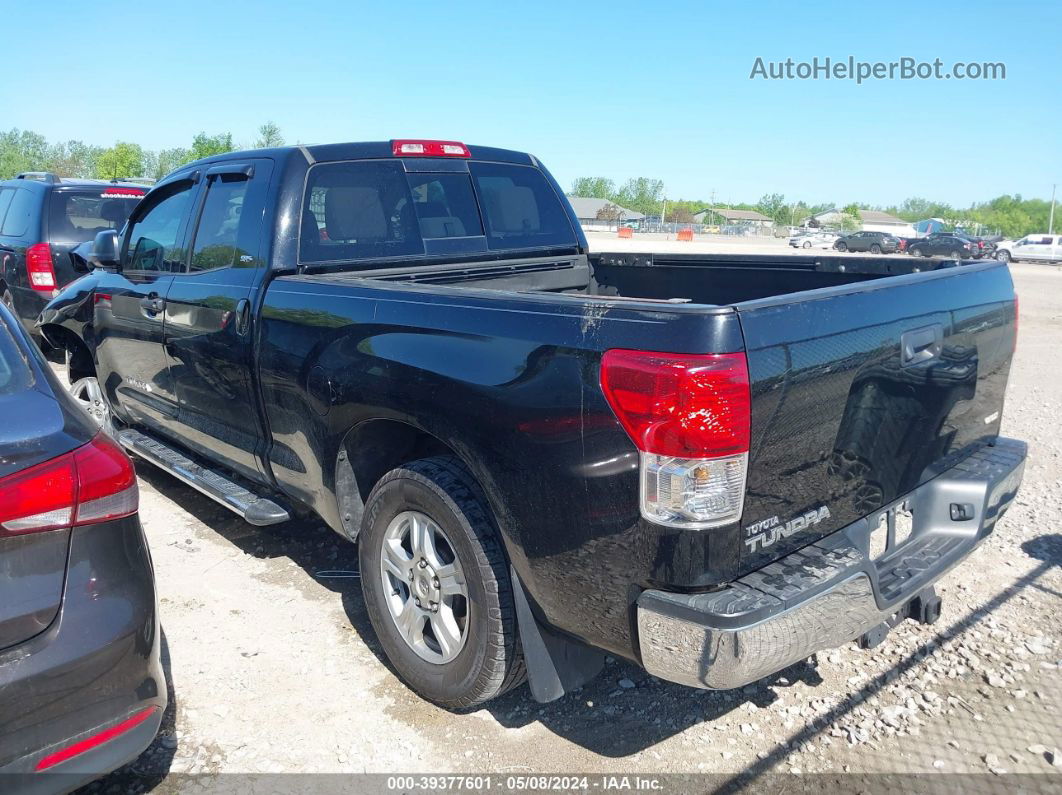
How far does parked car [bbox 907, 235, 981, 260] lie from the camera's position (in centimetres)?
4172

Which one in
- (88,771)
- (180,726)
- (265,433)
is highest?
(265,433)

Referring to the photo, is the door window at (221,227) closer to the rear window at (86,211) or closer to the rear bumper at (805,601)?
the rear bumper at (805,601)

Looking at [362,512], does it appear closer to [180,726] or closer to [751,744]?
[180,726]

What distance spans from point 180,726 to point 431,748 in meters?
0.94

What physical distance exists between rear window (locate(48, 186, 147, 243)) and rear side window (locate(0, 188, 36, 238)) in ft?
1.03

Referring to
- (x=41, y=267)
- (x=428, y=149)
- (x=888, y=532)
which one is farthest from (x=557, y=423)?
(x=41, y=267)

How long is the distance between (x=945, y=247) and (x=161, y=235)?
4546 cm

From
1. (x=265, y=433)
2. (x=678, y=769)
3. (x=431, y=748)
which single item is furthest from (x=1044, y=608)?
(x=265, y=433)

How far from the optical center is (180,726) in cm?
308

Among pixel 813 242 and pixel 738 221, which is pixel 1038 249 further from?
pixel 738 221

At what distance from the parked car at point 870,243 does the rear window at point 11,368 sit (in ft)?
159

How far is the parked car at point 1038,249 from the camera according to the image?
1674 inches

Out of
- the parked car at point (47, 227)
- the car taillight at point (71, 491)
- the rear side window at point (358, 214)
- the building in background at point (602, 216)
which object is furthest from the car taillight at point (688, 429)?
the building in background at point (602, 216)

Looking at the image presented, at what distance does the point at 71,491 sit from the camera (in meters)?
2.20
